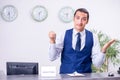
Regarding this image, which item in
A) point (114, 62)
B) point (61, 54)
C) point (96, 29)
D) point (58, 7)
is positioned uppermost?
point (58, 7)

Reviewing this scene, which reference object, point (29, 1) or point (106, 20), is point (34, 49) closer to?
point (29, 1)

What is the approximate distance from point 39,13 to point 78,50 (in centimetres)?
251

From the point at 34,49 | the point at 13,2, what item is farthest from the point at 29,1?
the point at 34,49

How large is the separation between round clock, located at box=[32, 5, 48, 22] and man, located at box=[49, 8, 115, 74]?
2.21 m

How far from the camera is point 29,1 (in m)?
5.42

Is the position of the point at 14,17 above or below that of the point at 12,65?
above

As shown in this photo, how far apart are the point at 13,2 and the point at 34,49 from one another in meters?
1.07

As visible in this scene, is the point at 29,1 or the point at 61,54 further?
the point at 29,1

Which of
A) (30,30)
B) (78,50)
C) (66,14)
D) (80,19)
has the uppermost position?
(66,14)

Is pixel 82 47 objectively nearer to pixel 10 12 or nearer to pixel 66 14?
pixel 66 14

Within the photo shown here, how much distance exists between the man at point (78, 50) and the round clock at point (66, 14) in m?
2.25

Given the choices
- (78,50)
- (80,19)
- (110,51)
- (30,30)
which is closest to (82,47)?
(78,50)

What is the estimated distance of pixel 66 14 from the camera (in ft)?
18.5

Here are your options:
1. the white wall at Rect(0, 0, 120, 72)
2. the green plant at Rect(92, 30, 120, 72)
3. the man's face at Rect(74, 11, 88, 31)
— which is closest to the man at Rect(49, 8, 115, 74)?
the man's face at Rect(74, 11, 88, 31)
